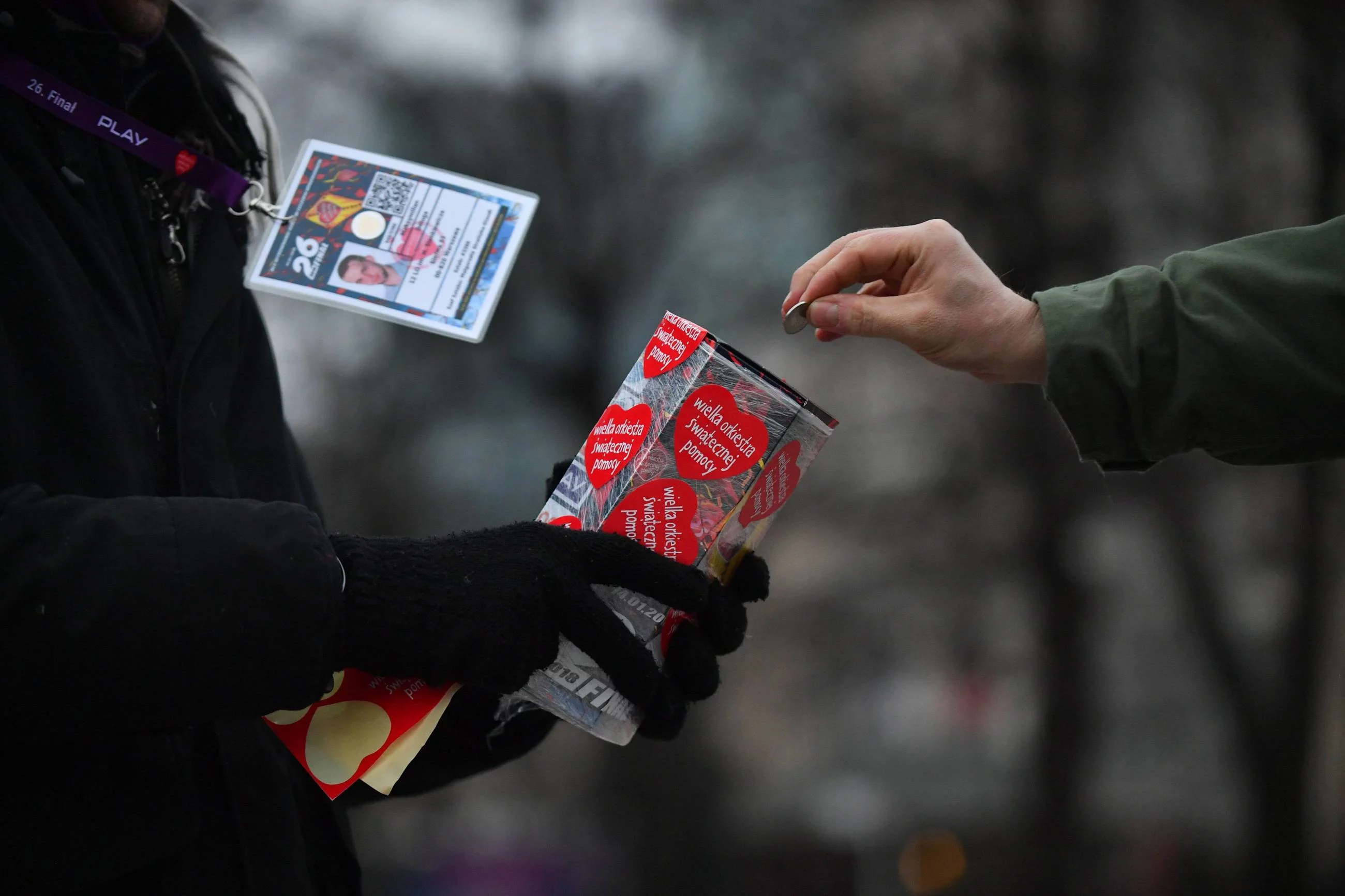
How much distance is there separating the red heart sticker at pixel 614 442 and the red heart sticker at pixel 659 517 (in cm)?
4

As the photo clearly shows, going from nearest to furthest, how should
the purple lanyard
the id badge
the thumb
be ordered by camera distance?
A: the purple lanyard → the thumb → the id badge

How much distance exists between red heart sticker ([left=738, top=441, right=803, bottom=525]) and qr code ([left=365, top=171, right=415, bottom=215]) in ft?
2.11

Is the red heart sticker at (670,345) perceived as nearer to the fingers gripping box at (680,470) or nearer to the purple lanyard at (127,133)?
the fingers gripping box at (680,470)

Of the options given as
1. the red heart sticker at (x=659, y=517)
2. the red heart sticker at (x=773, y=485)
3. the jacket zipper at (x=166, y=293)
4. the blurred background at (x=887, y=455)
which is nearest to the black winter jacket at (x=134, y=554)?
the jacket zipper at (x=166, y=293)

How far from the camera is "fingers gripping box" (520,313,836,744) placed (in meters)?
1.11

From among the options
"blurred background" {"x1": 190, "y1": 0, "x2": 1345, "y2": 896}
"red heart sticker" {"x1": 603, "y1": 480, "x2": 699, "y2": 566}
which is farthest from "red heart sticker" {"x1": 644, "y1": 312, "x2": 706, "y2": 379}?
"blurred background" {"x1": 190, "y1": 0, "x2": 1345, "y2": 896}

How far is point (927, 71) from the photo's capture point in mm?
4418

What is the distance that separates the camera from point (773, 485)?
116 centimetres

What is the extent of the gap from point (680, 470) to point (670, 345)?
0.47 ft

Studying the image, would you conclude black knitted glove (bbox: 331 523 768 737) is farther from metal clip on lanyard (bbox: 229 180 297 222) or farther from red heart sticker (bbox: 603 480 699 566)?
metal clip on lanyard (bbox: 229 180 297 222)

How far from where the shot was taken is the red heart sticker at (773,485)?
114 centimetres

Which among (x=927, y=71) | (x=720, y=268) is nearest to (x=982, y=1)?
(x=927, y=71)

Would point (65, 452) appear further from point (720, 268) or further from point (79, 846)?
point (720, 268)

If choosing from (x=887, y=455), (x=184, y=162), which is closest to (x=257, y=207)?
(x=184, y=162)
